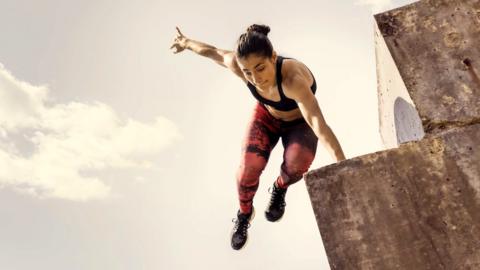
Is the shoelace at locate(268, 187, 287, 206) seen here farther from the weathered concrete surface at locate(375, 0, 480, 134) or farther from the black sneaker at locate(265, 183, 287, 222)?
the weathered concrete surface at locate(375, 0, 480, 134)

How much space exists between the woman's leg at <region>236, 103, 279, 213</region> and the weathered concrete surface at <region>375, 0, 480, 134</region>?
1609 millimetres

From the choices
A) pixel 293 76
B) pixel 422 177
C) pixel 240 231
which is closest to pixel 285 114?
pixel 293 76

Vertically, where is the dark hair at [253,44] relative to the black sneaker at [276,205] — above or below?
above

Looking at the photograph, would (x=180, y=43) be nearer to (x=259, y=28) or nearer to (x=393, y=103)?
(x=259, y=28)

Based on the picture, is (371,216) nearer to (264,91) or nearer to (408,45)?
(408,45)

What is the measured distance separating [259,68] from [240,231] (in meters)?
1.78

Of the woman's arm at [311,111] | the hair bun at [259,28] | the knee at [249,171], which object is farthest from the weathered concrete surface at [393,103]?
the knee at [249,171]

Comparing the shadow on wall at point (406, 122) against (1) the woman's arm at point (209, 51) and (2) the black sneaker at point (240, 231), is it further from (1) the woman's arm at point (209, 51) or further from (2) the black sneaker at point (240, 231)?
(2) the black sneaker at point (240, 231)

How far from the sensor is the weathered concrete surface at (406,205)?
1665 millimetres

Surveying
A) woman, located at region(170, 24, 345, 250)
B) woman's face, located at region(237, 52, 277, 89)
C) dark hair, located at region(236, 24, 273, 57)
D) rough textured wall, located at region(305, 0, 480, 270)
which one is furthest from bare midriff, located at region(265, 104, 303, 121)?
rough textured wall, located at region(305, 0, 480, 270)

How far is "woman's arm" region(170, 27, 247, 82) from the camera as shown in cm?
348

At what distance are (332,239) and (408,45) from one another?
1.26 metres

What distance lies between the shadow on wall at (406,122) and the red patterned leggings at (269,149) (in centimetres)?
79

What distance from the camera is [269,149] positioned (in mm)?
3680
